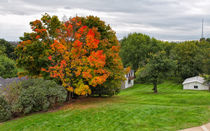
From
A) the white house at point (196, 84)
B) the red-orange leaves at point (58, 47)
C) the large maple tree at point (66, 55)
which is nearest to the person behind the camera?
the red-orange leaves at point (58, 47)

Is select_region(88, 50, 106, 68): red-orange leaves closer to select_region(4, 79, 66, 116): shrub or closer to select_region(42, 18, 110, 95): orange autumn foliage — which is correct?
select_region(42, 18, 110, 95): orange autumn foliage

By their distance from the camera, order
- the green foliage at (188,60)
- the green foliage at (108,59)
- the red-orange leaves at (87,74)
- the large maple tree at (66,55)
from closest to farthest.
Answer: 1. the red-orange leaves at (87,74)
2. the large maple tree at (66,55)
3. the green foliage at (108,59)
4. the green foliage at (188,60)

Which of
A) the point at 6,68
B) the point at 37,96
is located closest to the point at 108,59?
the point at 37,96

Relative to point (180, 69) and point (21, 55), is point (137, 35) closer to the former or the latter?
point (180, 69)

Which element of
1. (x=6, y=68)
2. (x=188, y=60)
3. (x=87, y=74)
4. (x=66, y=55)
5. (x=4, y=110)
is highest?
(x=188, y=60)

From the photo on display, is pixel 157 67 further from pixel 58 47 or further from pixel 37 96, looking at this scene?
pixel 37 96

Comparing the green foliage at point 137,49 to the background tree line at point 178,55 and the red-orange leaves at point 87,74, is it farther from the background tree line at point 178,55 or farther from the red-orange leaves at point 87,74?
the red-orange leaves at point 87,74

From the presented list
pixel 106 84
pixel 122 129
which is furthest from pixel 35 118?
pixel 106 84

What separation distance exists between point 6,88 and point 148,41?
47.5 meters

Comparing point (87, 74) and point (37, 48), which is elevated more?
point (37, 48)

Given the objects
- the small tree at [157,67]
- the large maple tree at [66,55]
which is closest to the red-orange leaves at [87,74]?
the large maple tree at [66,55]

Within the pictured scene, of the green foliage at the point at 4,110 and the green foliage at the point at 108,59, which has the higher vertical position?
the green foliage at the point at 108,59

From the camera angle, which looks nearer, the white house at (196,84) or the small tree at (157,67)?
the small tree at (157,67)

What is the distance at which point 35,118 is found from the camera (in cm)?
1073
